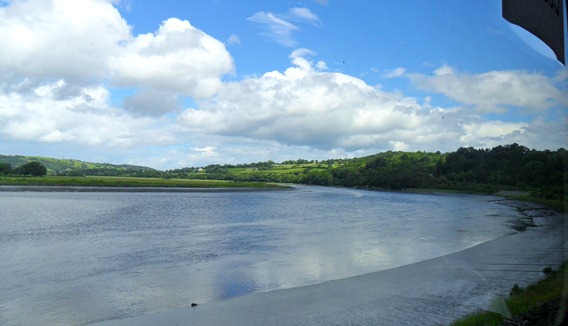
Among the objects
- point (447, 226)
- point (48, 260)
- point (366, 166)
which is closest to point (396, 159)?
point (366, 166)

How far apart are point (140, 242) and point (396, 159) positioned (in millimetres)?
66133

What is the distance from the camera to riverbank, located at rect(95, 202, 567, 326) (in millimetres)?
9047

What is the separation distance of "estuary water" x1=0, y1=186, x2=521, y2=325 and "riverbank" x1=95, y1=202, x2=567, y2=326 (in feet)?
2.89

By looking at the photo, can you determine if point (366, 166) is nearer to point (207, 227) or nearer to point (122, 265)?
point (207, 227)

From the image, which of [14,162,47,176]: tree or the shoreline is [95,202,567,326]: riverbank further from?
[14,162,47,176]: tree

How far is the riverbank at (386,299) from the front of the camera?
9.05m

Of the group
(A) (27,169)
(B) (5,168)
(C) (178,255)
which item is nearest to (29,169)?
(A) (27,169)

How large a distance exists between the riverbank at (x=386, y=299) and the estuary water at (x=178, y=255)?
0.88 m

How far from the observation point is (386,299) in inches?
412

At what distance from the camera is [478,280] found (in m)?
12.3

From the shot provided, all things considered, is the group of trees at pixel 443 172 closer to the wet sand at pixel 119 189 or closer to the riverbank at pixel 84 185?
the wet sand at pixel 119 189

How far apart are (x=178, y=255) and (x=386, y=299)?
9.72 metres

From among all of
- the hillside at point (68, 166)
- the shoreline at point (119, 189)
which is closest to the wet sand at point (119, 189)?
the shoreline at point (119, 189)

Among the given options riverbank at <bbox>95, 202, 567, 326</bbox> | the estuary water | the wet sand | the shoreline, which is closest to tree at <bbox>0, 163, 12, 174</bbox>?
the shoreline
